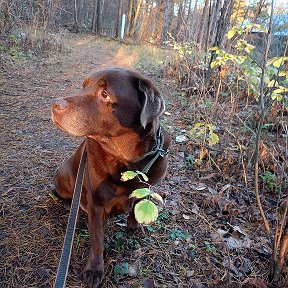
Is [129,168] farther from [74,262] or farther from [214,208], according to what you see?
[214,208]

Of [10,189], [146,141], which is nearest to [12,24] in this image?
[10,189]

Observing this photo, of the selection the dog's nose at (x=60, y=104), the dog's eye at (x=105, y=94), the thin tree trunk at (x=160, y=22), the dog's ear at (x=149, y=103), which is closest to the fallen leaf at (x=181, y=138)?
Result: the dog's ear at (x=149, y=103)

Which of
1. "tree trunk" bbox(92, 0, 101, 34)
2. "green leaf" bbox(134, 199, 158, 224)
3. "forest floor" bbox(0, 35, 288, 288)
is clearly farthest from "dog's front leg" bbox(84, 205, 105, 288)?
"tree trunk" bbox(92, 0, 101, 34)

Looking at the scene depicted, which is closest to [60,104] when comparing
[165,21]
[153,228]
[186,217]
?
[153,228]

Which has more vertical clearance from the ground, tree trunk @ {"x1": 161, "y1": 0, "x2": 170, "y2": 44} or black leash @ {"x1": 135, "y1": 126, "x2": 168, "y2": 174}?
tree trunk @ {"x1": 161, "y1": 0, "x2": 170, "y2": 44}

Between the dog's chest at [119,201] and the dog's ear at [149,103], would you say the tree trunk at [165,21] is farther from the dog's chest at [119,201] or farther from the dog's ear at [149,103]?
the dog's chest at [119,201]

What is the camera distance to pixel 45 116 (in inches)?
195

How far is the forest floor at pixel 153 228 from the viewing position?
7.21 feet

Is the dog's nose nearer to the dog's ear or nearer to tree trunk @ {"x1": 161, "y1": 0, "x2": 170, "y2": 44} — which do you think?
the dog's ear

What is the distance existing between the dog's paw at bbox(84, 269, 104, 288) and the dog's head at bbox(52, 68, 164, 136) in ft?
3.23

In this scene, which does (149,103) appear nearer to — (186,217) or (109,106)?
(109,106)

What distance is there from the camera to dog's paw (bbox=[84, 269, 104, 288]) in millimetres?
2051

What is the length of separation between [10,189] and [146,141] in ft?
5.37

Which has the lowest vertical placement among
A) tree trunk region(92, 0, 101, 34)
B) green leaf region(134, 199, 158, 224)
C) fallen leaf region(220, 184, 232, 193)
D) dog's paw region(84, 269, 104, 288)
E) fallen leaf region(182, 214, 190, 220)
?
dog's paw region(84, 269, 104, 288)
